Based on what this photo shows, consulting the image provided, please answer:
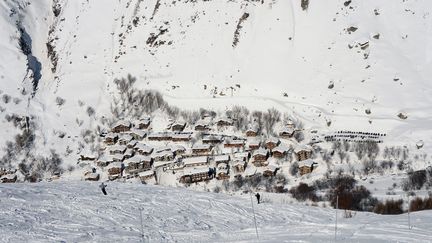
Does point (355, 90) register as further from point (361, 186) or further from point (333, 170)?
point (361, 186)

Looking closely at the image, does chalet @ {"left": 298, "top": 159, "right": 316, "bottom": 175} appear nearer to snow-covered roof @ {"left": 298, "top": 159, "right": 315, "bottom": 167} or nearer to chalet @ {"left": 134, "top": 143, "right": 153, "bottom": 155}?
snow-covered roof @ {"left": 298, "top": 159, "right": 315, "bottom": 167}

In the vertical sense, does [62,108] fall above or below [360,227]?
above

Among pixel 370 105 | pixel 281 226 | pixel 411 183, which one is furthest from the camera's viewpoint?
pixel 370 105

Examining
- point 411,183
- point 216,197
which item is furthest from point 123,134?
point 216,197

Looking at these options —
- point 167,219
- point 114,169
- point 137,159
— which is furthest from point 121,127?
point 167,219

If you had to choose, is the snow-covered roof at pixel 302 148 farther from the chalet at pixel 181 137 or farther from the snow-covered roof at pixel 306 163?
the chalet at pixel 181 137

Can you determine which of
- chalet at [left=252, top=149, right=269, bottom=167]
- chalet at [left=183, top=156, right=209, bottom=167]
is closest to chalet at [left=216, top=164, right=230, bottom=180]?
chalet at [left=183, top=156, right=209, bottom=167]

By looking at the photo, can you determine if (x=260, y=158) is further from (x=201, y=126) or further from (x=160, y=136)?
(x=160, y=136)
